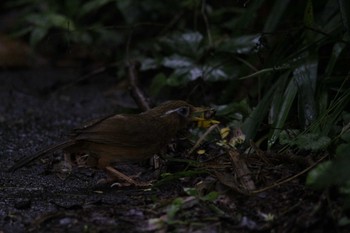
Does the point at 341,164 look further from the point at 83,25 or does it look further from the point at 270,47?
the point at 83,25

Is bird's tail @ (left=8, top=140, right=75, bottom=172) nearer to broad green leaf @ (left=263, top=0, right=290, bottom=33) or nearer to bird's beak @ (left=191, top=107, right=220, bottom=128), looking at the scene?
bird's beak @ (left=191, top=107, right=220, bottom=128)

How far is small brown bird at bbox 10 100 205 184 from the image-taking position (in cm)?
407

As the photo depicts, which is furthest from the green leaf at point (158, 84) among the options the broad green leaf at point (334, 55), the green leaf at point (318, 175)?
the green leaf at point (318, 175)

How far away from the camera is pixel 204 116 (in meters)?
4.80

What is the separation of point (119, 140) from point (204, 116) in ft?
3.00

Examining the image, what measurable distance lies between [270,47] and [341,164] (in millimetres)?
2351

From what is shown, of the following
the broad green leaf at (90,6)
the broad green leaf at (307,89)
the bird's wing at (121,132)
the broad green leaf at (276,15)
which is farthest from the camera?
the broad green leaf at (90,6)

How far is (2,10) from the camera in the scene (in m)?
8.78

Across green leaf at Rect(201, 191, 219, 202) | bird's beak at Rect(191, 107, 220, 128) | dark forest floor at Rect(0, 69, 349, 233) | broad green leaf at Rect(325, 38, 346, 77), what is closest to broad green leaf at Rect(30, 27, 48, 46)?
dark forest floor at Rect(0, 69, 349, 233)

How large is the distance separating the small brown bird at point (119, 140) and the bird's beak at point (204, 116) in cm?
27

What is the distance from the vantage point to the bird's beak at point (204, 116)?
4.41 m

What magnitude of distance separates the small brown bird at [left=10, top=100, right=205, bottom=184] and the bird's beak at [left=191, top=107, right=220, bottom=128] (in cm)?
27

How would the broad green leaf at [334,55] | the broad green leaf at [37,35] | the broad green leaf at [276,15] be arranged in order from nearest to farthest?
the broad green leaf at [334,55] → the broad green leaf at [276,15] → the broad green leaf at [37,35]

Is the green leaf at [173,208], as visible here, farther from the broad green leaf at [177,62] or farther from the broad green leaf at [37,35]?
the broad green leaf at [37,35]
